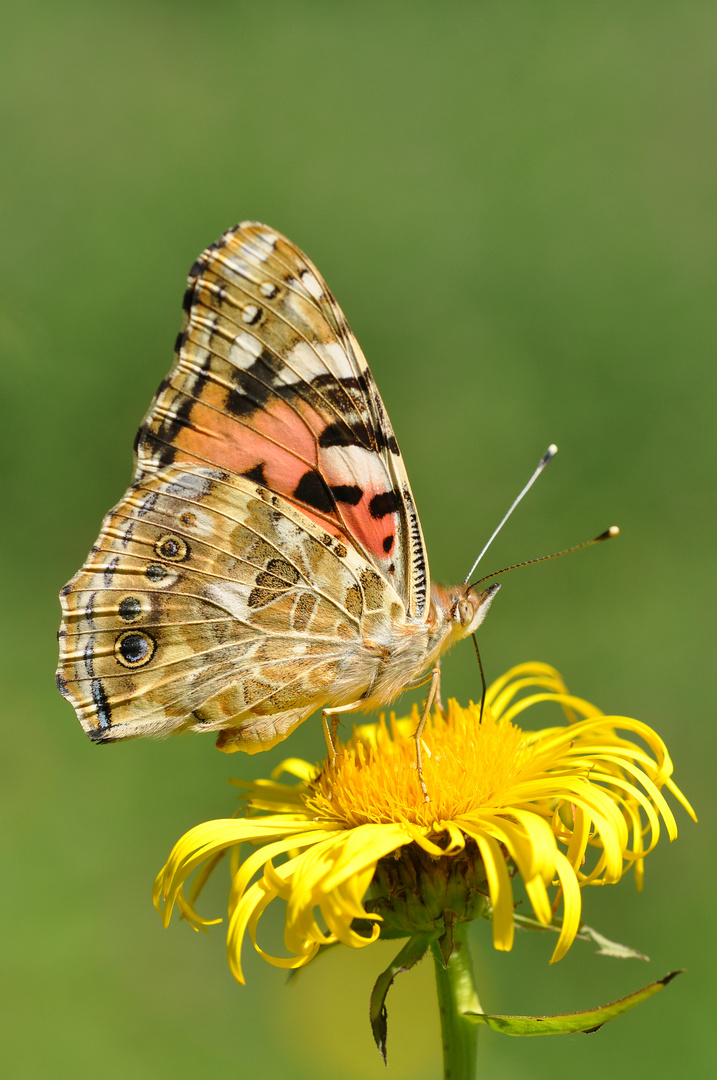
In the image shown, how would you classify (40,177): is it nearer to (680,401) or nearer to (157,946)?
(680,401)

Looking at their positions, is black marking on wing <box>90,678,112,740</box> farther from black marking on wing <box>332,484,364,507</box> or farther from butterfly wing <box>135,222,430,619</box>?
black marking on wing <box>332,484,364,507</box>

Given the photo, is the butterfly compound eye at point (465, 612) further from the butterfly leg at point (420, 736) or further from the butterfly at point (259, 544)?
the butterfly leg at point (420, 736)

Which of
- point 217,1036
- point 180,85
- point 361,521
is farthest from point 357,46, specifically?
point 217,1036

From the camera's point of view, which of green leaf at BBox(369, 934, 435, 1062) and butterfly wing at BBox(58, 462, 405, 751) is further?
butterfly wing at BBox(58, 462, 405, 751)

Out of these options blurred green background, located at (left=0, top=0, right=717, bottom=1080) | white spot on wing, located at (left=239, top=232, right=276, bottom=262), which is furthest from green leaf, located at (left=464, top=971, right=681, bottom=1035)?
blurred green background, located at (left=0, top=0, right=717, bottom=1080)

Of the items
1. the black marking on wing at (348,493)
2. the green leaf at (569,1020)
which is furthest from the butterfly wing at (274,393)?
the green leaf at (569,1020)

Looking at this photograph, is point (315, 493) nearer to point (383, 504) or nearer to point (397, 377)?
point (383, 504)
